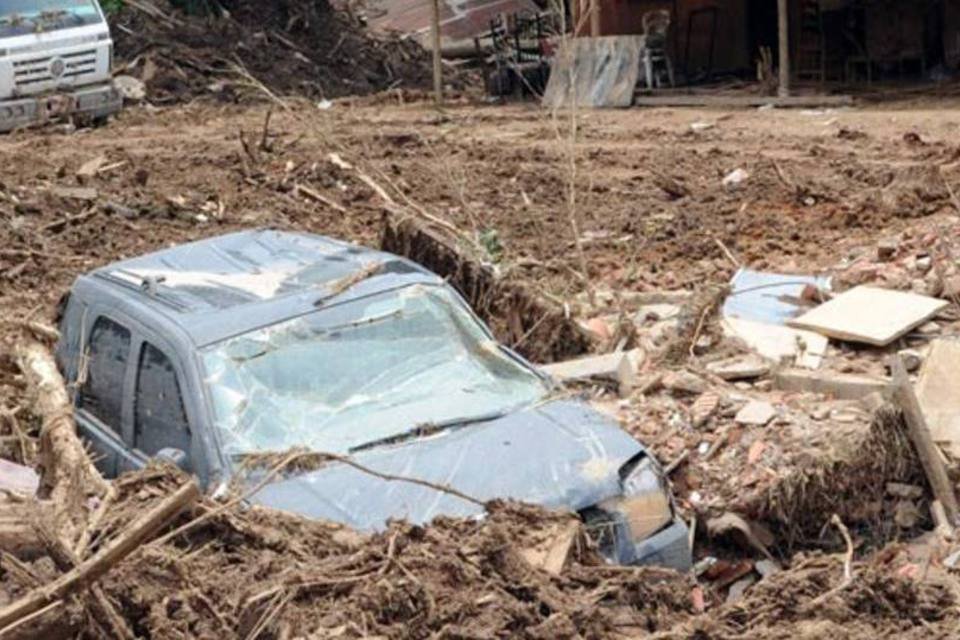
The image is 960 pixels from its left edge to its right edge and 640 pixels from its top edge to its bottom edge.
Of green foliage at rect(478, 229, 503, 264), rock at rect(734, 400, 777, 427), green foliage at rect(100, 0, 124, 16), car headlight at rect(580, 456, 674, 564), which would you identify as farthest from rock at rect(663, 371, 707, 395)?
green foliage at rect(100, 0, 124, 16)

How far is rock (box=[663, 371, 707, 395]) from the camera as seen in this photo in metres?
9.62

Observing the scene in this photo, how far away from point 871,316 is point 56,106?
1527cm

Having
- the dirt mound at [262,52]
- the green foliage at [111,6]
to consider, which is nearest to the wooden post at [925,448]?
the dirt mound at [262,52]

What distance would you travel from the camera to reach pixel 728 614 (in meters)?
5.62

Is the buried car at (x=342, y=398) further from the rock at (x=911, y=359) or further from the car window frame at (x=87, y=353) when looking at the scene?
the rock at (x=911, y=359)

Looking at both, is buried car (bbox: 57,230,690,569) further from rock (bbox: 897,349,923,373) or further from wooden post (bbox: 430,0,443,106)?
wooden post (bbox: 430,0,443,106)

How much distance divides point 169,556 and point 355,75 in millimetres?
24832

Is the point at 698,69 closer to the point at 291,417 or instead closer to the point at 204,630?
the point at 291,417

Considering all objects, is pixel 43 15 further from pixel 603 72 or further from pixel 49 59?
pixel 603 72

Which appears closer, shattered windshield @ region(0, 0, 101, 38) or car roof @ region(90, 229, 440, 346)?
car roof @ region(90, 229, 440, 346)

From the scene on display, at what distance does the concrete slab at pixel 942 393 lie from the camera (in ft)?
29.2

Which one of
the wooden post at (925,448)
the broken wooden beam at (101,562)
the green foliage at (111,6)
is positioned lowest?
the wooden post at (925,448)

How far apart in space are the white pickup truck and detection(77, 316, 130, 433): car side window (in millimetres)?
14494

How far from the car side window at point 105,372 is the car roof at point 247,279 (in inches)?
8.2
